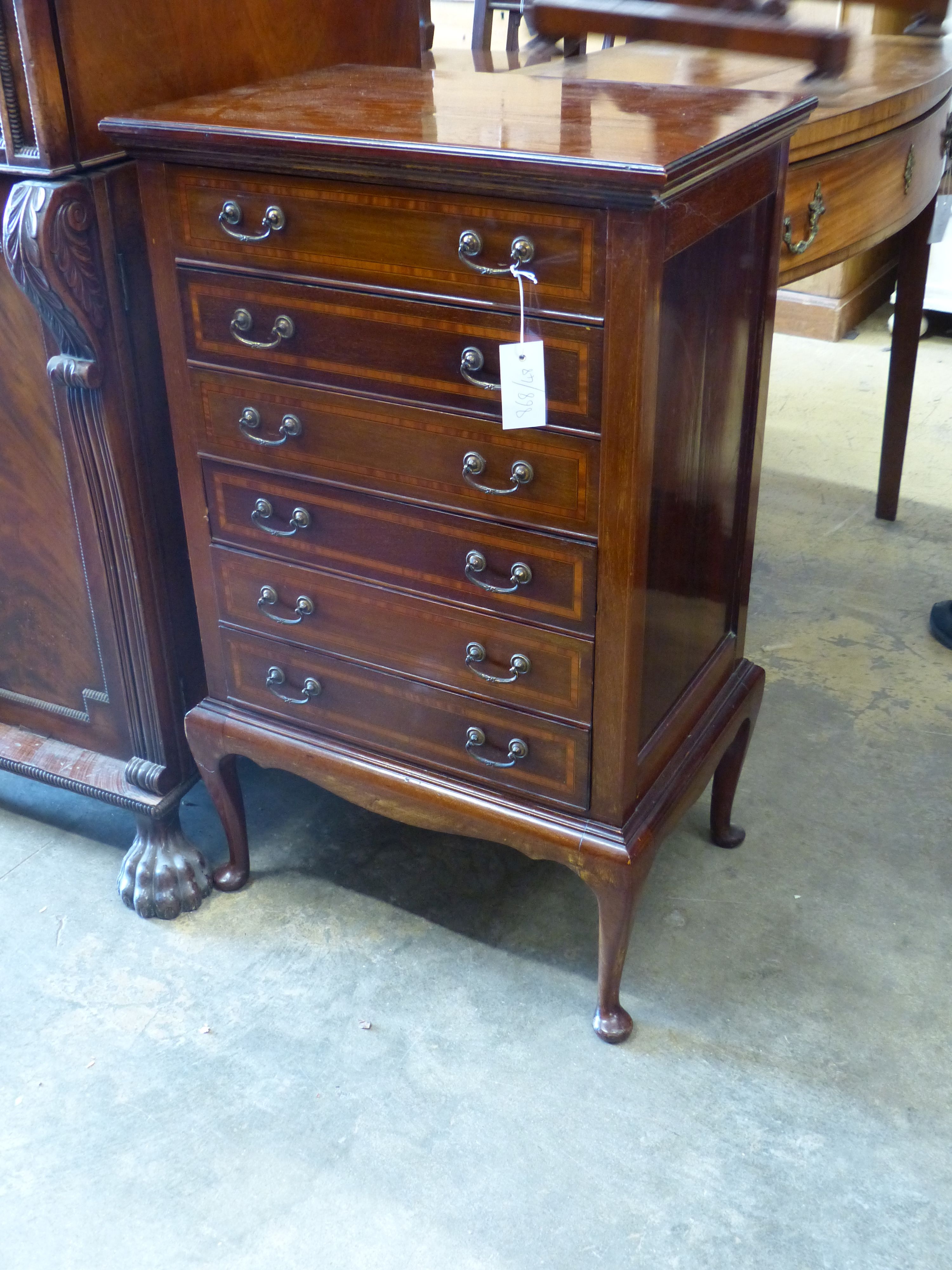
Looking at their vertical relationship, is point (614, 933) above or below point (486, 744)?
below

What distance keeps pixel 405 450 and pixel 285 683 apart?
384 millimetres

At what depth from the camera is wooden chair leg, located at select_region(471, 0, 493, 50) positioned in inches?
92.4

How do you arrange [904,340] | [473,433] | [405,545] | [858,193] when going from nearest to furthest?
[473,433], [405,545], [858,193], [904,340]

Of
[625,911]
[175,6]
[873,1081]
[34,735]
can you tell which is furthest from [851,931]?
[175,6]

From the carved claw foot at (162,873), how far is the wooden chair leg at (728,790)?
0.72m

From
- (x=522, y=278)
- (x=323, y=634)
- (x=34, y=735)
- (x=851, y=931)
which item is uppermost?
(x=522, y=278)

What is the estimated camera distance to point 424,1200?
1.28 metres

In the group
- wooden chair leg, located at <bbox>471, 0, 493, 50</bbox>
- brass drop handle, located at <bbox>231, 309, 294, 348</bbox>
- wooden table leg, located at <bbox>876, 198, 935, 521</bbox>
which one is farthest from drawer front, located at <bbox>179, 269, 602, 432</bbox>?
wooden table leg, located at <bbox>876, 198, 935, 521</bbox>

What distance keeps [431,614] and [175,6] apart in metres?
0.74

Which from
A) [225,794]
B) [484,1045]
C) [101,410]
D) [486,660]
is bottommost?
[484,1045]

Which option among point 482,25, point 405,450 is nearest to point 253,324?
point 405,450

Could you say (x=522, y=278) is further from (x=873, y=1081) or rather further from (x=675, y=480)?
(x=873, y=1081)

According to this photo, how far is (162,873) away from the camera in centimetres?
165

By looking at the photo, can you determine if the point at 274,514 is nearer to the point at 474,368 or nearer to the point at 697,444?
the point at 474,368
